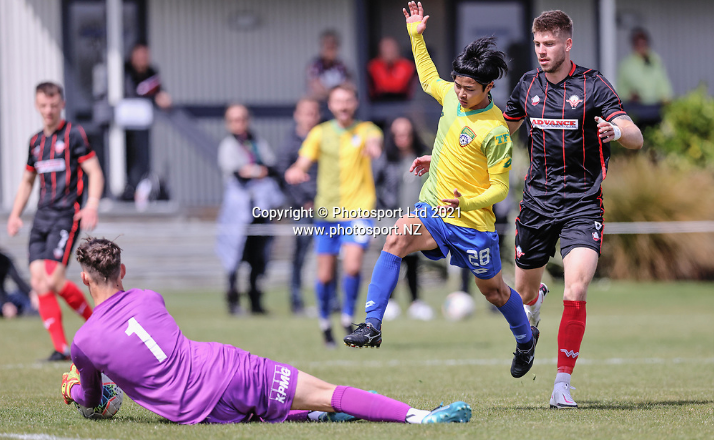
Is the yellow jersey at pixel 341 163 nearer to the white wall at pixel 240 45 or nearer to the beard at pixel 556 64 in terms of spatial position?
the beard at pixel 556 64

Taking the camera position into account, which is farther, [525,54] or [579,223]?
[525,54]

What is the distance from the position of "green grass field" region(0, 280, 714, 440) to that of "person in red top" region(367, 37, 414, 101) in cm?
574

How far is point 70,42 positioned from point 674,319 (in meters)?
13.3

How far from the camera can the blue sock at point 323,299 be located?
9164 millimetres

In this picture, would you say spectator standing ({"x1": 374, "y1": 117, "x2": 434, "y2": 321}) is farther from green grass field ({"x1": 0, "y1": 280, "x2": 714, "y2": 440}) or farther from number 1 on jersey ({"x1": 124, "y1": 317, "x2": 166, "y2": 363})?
number 1 on jersey ({"x1": 124, "y1": 317, "x2": 166, "y2": 363})

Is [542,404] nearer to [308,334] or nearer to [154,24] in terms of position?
[308,334]

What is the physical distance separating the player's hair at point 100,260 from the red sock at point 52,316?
3459 millimetres

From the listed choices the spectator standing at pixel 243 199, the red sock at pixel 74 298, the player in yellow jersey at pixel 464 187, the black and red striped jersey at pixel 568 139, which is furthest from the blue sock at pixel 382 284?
the spectator standing at pixel 243 199

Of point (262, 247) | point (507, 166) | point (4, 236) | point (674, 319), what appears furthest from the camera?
point (4, 236)

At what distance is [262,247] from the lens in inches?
507

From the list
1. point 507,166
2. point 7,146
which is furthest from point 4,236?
point 507,166

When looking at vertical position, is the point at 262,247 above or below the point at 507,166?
below

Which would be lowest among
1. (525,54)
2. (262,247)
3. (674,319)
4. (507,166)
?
(674,319)

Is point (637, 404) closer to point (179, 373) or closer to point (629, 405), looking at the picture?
point (629, 405)
